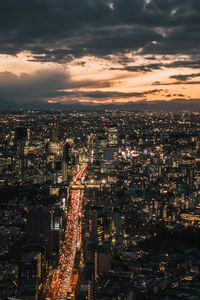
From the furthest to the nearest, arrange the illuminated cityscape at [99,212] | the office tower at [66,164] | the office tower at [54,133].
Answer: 1. the office tower at [54,133]
2. the office tower at [66,164]
3. the illuminated cityscape at [99,212]

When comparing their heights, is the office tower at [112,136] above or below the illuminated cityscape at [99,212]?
above

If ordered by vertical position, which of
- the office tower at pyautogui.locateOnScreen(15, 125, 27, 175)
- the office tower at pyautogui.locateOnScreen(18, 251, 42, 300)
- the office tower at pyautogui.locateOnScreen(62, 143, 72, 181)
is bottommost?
the office tower at pyautogui.locateOnScreen(18, 251, 42, 300)

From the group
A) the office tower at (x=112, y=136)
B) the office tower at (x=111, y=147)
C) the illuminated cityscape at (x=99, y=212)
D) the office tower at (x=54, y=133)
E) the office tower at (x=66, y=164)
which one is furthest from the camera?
the office tower at (x=54, y=133)

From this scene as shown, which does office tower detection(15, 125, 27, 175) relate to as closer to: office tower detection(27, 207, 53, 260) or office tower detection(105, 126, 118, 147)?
office tower detection(105, 126, 118, 147)

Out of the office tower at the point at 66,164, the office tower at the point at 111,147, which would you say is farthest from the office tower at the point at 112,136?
the office tower at the point at 66,164

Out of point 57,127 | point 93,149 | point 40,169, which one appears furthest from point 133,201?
point 57,127

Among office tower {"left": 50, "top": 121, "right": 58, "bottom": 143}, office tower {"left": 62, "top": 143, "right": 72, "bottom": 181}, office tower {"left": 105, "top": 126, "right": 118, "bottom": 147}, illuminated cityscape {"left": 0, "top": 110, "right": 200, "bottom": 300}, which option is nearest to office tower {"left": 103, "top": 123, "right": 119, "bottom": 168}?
office tower {"left": 105, "top": 126, "right": 118, "bottom": 147}

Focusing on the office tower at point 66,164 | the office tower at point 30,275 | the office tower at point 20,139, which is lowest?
the office tower at point 30,275

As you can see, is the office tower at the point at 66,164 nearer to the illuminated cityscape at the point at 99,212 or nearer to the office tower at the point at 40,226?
the illuminated cityscape at the point at 99,212

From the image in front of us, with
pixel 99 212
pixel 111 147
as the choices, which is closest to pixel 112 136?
pixel 111 147
